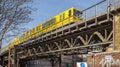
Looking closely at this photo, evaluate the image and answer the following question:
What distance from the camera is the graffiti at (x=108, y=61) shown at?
15762mm

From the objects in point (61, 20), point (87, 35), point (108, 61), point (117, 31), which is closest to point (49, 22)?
point (61, 20)

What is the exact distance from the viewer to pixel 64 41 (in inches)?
1419

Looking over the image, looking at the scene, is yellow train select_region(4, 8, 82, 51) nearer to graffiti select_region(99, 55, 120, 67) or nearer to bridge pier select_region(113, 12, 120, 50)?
bridge pier select_region(113, 12, 120, 50)

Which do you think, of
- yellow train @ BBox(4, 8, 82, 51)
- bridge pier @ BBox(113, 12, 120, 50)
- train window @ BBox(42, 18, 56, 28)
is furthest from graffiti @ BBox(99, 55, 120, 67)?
train window @ BBox(42, 18, 56, 28)

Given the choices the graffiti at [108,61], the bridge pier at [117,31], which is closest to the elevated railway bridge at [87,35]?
the bridge pier at [117,31]

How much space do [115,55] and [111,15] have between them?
29.5ft

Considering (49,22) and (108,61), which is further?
(49,22)

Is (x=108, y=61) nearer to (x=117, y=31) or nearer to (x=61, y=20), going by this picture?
(x=117, y=31)

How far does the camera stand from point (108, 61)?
Result: 16.2 m

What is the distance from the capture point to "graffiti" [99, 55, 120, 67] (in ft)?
51.7

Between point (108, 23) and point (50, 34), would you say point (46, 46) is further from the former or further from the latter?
point (108, 23)

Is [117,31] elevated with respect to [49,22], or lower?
lower

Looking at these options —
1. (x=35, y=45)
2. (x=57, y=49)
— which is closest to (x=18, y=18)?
(x=57, y=49)

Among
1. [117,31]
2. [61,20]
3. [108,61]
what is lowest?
[108,61]
